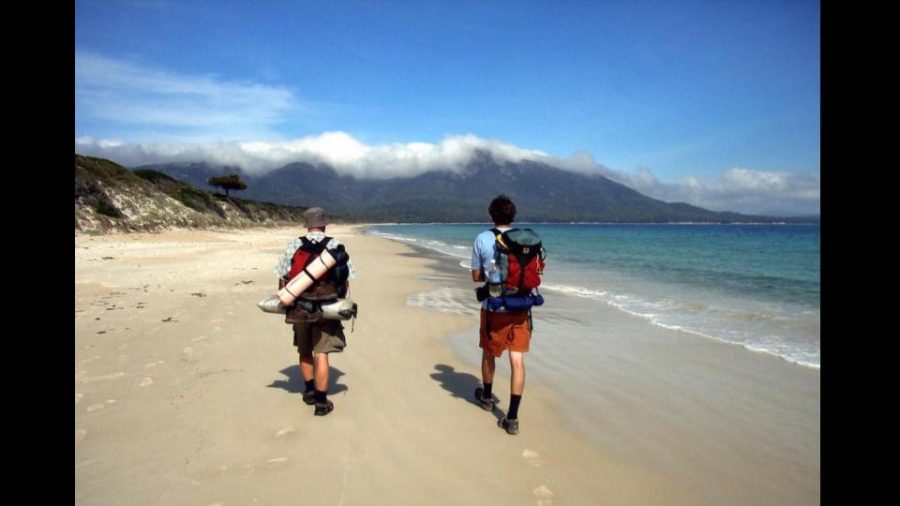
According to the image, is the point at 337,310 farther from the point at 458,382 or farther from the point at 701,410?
the point at 701,410

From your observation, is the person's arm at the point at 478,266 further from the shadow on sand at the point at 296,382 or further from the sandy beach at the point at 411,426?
the shadow on sand at the point at 296,382

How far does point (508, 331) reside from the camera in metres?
5.09

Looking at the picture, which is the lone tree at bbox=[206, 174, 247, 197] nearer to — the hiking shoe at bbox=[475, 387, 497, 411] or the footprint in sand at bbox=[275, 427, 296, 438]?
the footprint in sand at bbox=[275, 427, 296, 438]


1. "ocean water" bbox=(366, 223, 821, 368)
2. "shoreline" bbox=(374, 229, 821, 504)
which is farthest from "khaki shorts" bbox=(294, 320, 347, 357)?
"ocean water" bbox=(366, 223, 821, 368)

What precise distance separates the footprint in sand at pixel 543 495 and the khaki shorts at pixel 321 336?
2.56 meters

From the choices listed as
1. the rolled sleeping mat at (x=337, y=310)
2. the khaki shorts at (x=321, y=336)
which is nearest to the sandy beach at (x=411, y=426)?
the khaki shorts at (x=321, y=336)

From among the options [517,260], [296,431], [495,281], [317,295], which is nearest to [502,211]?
[517,260]

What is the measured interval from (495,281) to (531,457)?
5.90 feet

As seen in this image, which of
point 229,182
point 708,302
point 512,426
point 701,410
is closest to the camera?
point 512,426

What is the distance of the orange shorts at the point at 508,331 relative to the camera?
5062 mm

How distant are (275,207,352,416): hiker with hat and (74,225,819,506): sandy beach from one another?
1.86 ft

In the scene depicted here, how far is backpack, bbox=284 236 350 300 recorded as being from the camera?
5.05 metres
